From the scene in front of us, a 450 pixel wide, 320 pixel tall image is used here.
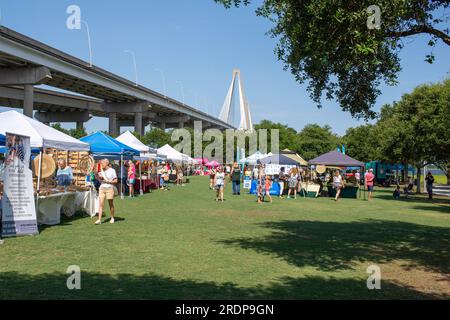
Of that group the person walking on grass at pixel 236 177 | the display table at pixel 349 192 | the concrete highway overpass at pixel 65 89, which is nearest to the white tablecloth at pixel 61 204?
the person walking on grass at pixel 236 177

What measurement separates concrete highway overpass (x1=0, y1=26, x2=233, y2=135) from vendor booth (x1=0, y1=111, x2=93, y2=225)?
76.8 ft

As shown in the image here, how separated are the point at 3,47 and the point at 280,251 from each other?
32610 millimetres

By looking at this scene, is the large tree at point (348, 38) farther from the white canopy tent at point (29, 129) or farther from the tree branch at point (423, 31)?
the white canopy tent at point (29, 129)

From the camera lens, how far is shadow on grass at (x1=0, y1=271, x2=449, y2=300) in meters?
6.25

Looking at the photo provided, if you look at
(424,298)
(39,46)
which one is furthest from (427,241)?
(39,46)

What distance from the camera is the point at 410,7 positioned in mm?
8227

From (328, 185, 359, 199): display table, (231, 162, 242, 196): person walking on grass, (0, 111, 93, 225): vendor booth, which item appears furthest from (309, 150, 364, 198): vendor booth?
(0, 111, 93, 225): vendor booth

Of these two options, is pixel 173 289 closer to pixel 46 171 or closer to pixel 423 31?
pixel 423 31

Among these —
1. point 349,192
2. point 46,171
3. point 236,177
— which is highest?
point 46,171

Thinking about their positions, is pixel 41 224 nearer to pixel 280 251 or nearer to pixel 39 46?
pixel 280 251

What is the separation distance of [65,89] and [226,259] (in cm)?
5725

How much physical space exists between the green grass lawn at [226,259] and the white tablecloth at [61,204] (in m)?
0.45

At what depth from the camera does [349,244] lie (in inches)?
432

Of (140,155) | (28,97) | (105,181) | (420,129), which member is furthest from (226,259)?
(28,97)
